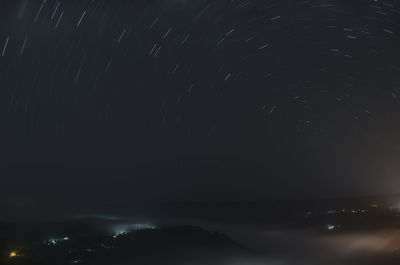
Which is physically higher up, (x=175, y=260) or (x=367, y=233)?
(x=367, y=233)

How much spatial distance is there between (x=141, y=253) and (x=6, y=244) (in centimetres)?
6247

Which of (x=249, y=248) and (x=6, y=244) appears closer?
(x=6, y=244)

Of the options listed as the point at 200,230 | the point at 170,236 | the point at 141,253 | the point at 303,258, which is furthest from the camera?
the point at 200,230

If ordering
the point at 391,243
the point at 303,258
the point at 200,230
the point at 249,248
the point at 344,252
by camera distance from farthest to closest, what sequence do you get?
the point at 200,230 → the point at 249,248 → the point at 303,258 → the point at 344,252 → the point at 391,243

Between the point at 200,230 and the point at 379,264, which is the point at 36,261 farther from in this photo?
the point at 200,230

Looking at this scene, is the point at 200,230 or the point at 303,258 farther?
the point at 200,230

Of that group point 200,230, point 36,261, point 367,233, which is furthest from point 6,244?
point 200,230

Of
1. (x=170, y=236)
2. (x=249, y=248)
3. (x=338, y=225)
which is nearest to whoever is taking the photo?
(x=338, y=225)

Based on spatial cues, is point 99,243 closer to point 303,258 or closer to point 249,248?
point 249,248

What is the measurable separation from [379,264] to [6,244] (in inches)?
2666

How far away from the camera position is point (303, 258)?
87.2m

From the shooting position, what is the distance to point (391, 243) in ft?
215

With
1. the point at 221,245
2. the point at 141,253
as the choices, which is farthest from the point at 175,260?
the point at 221,245

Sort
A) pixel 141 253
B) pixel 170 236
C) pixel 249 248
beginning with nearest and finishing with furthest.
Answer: pixel 141 253, pixel 249 248, pixel 170 236
